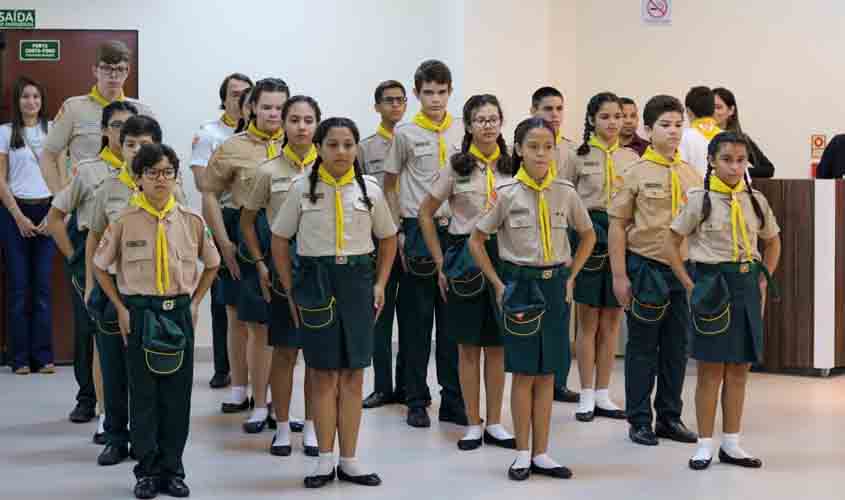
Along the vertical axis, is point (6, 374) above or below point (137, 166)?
below

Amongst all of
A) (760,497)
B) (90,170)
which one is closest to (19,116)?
(90,170)

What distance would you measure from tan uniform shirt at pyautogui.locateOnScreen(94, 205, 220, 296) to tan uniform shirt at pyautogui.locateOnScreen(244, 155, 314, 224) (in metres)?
0.82

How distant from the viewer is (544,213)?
5441 millimetres

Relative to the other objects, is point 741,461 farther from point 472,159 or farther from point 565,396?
point 472,159

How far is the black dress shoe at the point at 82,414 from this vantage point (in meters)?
6.80

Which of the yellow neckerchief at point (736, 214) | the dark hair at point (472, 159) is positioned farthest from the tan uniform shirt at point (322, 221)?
the yellow neckerchief at point (736, 214)

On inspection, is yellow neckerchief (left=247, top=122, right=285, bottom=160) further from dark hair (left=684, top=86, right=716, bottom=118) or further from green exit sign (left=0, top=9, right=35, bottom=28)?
green exit sign (left=0, top=9, right=35, bottom=28)

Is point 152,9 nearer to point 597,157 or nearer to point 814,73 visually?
point 597,157

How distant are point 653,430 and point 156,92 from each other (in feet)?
13.8

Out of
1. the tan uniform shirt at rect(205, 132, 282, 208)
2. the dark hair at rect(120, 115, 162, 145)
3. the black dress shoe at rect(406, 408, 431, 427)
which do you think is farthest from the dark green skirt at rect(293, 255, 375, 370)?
the black dress shoe at rect(406, 408, 431, 427)

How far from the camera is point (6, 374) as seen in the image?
8.33 metres

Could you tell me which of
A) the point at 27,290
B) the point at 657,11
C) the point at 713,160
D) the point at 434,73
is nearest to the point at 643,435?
the point at 713,160

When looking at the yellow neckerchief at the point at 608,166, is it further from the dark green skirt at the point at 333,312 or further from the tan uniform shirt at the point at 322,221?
the dark green skirt at the point at 333,312

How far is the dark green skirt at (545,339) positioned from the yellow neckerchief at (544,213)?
0.09m
